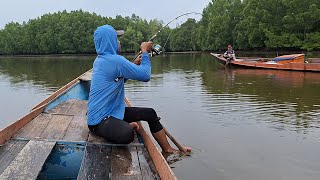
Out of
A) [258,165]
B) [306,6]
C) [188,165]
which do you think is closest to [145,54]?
[188,165]

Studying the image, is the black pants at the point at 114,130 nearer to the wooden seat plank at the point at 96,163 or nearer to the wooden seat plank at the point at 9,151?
the wooden seat plank at the point at 96,163

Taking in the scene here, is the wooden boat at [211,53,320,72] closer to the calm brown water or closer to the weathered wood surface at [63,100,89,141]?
the calm brown water

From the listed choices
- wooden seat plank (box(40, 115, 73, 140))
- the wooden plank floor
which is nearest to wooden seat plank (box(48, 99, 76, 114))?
the wooden plank floor

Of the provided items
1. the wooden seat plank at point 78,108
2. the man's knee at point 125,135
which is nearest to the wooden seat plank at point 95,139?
the man's knee at point 125,135

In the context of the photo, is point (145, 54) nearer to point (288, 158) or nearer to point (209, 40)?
point (288, 158)

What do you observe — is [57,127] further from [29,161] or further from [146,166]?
[146,166]

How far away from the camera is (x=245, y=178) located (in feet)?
18.1

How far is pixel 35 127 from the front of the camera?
539 cm

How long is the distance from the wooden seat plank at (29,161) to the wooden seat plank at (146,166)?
1.09m

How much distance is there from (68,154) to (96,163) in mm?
764

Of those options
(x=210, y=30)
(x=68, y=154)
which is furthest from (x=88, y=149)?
(x=210, y=30)

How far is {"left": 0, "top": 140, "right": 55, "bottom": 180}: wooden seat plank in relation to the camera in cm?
356

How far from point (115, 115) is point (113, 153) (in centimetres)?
59

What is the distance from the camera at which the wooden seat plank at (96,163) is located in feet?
12.1
